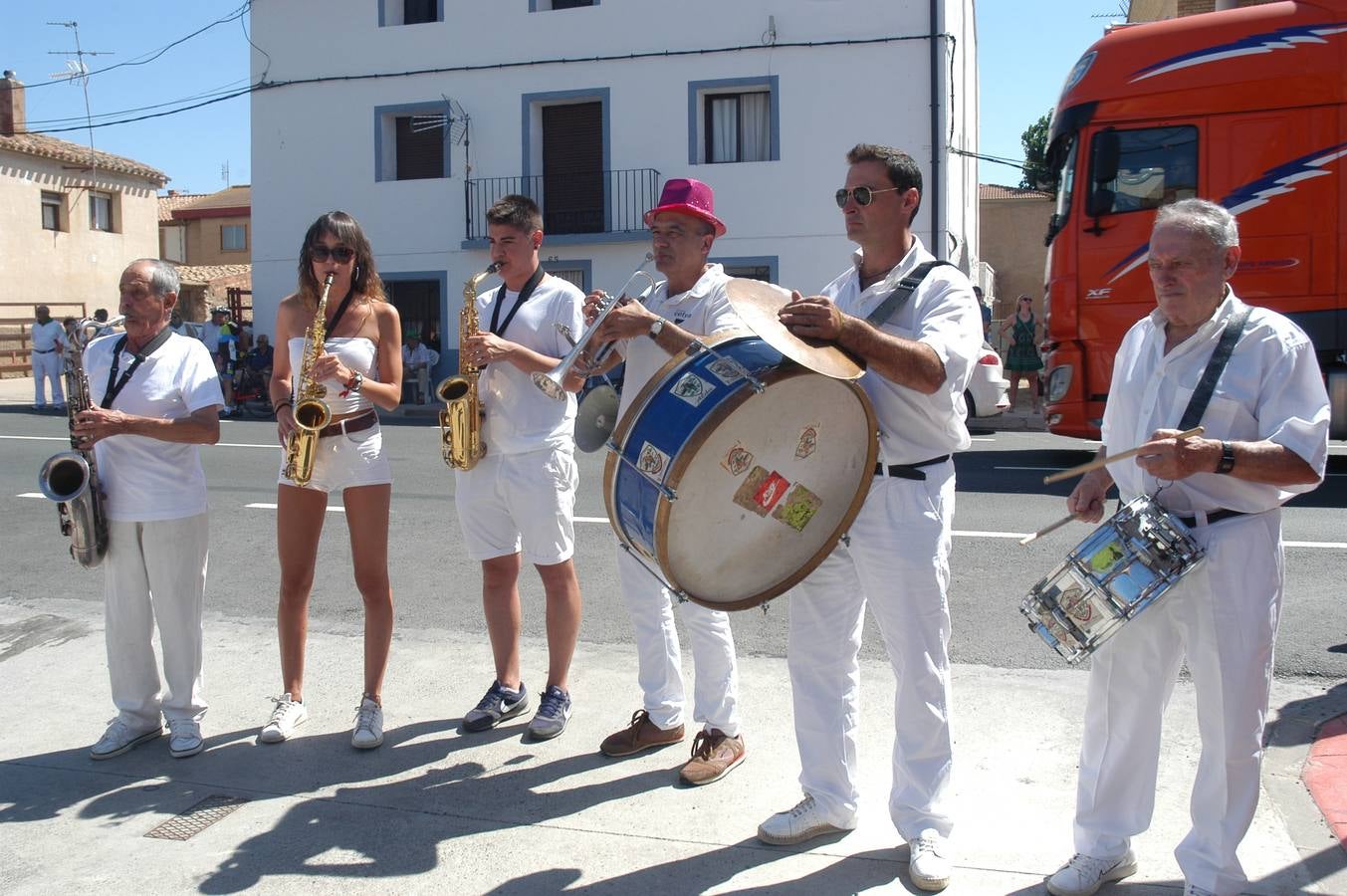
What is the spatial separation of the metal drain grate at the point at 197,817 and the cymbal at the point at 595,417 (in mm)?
1707

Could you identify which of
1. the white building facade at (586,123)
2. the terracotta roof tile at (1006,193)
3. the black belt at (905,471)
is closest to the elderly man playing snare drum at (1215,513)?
the black belt at (905,471)

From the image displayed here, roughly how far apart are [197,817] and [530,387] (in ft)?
6.23

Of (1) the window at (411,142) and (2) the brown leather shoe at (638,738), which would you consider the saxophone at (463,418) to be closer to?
(2) the brown leather shoe at (638,738)

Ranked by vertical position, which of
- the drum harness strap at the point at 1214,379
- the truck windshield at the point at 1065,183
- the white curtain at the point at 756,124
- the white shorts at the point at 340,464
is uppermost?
the white curtain at the point at 756,124

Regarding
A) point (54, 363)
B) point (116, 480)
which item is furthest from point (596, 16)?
point (116, 480)

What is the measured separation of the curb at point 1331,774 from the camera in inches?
141

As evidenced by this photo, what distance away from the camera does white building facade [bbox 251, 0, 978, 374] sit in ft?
66.1

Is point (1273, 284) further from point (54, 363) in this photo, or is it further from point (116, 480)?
point (54, 363)

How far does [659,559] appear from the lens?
10.4ft

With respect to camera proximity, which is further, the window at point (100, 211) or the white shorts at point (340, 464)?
the window at point (100, 211)

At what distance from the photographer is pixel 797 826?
3.52 m

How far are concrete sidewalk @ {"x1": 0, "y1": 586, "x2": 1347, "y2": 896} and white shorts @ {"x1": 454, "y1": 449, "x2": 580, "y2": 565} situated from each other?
73cm

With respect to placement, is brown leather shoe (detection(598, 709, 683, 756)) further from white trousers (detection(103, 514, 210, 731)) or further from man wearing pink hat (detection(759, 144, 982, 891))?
white trousers (detection(103, 514, 210, 731))

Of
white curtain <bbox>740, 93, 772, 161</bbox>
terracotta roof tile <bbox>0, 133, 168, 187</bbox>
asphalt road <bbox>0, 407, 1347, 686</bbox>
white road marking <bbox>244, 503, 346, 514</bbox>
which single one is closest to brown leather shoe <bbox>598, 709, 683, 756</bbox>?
asphalt road <bbox>0, 407, 1347, 686</bbox>
